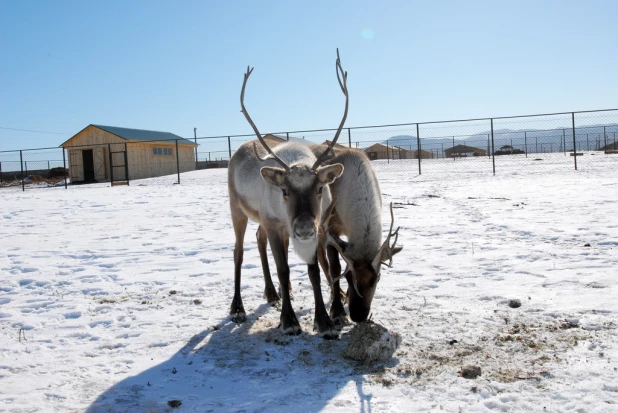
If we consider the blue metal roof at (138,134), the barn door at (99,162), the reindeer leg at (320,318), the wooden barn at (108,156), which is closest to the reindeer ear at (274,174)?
the reindeer leg at (320,318)

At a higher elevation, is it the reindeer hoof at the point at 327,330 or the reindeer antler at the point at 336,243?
the reindeer antler at the point at 336,243

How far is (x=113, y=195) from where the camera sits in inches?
652

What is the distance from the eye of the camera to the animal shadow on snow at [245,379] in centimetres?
295

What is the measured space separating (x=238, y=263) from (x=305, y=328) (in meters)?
1.19

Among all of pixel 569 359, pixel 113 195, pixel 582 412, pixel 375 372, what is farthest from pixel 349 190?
pixel 113 195

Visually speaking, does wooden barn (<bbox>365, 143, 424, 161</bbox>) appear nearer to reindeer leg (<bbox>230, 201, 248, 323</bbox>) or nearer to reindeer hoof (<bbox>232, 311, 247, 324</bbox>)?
reindeer leg (<bbox>230, 201, 248, 323</bbox>)

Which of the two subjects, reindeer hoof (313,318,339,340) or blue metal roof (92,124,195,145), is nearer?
reindeer hoof (313,318,339,340)

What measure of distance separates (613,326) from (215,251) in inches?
210

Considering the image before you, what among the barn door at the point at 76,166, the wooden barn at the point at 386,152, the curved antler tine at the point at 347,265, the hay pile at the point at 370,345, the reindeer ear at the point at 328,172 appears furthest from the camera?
the wooden barn at the point at 386,152

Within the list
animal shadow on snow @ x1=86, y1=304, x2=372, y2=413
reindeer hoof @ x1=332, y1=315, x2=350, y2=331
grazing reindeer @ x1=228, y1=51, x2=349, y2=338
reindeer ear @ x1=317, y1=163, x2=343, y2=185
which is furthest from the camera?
reindeer hoof @ x1=332, y1=315, x2=350, y2=331

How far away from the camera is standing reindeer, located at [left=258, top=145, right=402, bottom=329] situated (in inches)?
163

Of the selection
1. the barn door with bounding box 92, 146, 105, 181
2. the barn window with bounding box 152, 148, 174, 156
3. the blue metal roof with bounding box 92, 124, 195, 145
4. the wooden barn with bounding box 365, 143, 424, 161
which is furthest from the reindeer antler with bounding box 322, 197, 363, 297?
the wooden barn with bounding box 365, 143, 424, 161

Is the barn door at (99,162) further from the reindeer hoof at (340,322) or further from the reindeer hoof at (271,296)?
the reindeer hoof at (340,322)

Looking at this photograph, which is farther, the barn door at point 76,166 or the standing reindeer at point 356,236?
the barn door at point 76,166
